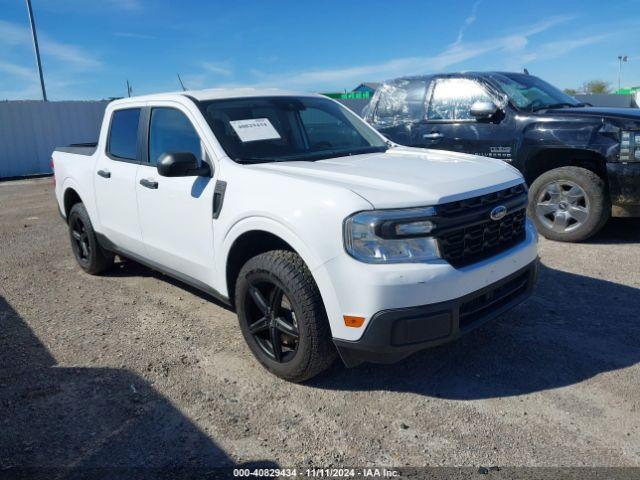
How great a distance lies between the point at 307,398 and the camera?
3.07m

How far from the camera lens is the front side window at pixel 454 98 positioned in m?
6.48

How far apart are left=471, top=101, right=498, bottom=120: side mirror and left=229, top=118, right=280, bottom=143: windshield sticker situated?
10.0 ft

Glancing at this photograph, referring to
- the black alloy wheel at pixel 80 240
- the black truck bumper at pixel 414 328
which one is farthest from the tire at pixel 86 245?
the black truck bumper at pixel 414 328

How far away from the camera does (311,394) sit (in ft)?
10.2

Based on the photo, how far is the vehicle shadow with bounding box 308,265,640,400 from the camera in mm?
3137

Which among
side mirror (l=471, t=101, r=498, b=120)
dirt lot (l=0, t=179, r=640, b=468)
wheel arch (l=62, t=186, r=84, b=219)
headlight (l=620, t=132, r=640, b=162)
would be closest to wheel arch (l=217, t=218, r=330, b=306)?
dirt lot (l=0, t=179, r=640, b=468)

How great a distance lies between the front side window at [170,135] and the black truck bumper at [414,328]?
5.72 ft

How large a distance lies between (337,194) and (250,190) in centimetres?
67

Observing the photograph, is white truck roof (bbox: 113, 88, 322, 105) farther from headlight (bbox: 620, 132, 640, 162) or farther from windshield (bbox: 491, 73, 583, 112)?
headlight (bbox: 620, 132, 640, 162)

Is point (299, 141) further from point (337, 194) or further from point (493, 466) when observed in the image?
point (493, 466)

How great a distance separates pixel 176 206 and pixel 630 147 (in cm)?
448

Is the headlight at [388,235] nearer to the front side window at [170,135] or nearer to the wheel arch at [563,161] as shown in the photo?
the front side window at [170,135]

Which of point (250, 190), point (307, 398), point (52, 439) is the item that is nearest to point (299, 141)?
point (250, 190)

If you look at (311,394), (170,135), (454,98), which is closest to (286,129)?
(170,135)
